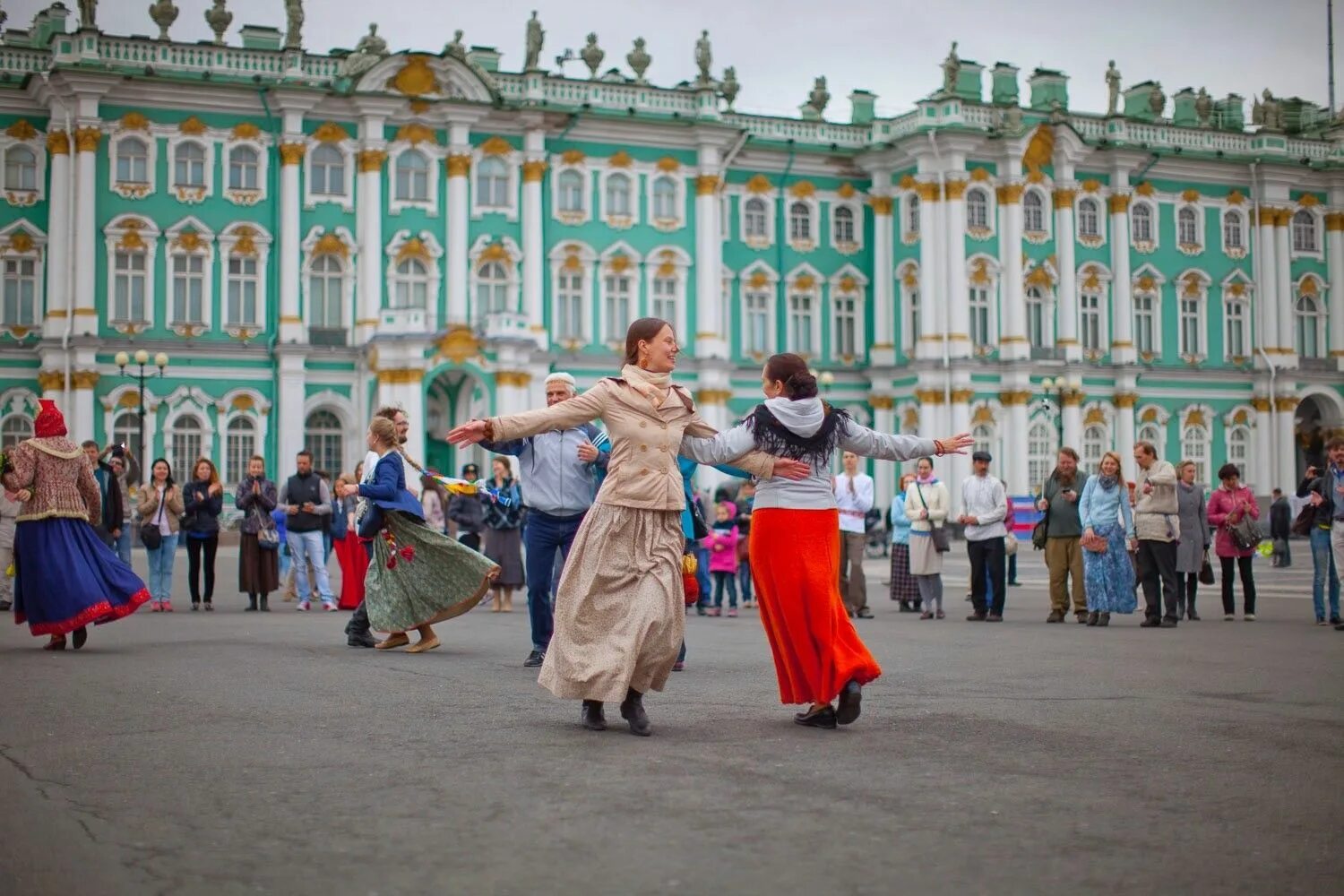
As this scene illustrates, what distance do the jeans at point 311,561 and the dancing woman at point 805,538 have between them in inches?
510

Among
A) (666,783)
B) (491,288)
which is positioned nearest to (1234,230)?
(491,288)

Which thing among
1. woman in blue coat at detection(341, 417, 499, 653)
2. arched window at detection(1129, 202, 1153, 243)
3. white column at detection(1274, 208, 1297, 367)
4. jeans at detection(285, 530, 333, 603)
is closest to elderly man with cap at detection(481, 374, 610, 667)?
woman in blue coat at detection(341, 417, 499, 653)

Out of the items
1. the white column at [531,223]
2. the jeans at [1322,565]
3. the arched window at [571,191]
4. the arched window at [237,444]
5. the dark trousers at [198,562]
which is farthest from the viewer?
the arched window at [571,191]

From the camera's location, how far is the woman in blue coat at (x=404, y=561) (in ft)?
44.8

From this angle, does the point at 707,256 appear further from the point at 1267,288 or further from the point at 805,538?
the point at 805,538

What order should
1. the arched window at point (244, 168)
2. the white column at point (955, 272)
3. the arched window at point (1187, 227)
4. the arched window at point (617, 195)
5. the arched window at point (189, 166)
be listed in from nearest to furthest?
1. the arched window at point (189, 166)
2. the arched window at point (244, 168)
3. the arched window at point (617, 195)
4. the white column at point (955, 272)
5. the arched window at point (1187, 227)

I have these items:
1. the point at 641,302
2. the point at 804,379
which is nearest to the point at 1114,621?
the point at 804,379

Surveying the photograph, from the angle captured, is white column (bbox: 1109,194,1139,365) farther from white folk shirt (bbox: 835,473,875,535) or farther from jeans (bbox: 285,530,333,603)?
jeans (bbox: 285,530,333,603)

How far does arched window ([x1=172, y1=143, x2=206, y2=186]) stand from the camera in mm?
47125

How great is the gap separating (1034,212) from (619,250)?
14.3 metres

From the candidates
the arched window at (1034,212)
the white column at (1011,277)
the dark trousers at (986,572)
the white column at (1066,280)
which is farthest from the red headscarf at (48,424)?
the white column at (1066,280)

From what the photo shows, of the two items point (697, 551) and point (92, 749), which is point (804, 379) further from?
point (697, 551)

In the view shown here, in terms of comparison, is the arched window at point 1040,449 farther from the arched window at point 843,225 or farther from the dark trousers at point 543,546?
the dark trousers at point 543,546

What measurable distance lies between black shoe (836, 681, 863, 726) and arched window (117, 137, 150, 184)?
41765 mm
